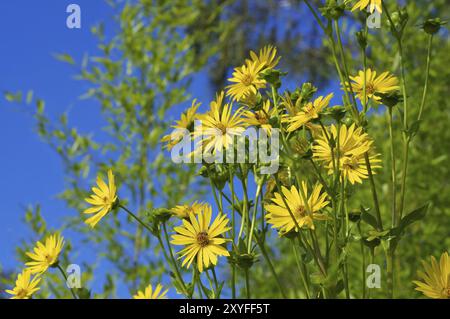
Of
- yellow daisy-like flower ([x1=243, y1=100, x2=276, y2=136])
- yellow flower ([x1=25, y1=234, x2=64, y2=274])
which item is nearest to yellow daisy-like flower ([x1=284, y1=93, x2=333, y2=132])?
yellow daisy-like flower ([x1=243, y1=100, x2=276, y2=136])

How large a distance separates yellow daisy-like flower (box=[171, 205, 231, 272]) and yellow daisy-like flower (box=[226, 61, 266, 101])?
0.15 m

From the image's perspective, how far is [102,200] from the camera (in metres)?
0.74

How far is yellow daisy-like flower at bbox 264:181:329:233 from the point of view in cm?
67

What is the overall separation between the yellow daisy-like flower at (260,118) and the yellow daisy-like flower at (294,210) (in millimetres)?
77

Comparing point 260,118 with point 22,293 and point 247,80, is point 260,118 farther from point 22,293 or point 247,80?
point 22,293

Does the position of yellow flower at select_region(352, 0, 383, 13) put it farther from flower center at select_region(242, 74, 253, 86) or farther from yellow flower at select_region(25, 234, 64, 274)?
yellow flower at select_region(25, 234, 64, 274)

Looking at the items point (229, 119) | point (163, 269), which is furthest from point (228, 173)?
point (163, 269)

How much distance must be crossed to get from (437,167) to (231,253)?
1.29 meters

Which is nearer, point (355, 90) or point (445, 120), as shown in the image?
point (355, 90)

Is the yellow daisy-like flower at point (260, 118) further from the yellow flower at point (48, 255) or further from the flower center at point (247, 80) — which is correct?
the yellow flower at point (48, 255)

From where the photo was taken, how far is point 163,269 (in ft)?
6.14

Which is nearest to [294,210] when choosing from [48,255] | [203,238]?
[203,238]

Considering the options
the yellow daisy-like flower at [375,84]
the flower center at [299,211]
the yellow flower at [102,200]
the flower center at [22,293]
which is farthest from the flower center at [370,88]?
the flower center at [22,293]
